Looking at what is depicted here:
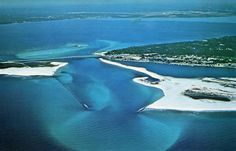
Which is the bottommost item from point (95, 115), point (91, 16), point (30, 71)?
point (95, 115)

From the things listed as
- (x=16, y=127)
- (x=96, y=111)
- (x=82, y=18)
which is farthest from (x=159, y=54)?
(x=82, y=18)

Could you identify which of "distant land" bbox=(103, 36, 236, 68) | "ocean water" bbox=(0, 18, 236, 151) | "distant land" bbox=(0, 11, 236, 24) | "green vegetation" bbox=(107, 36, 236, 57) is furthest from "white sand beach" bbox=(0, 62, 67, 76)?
"distant land" bbox=(0, 11, 236, 24)

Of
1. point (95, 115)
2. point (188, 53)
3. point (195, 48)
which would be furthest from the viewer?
point (195, 48)

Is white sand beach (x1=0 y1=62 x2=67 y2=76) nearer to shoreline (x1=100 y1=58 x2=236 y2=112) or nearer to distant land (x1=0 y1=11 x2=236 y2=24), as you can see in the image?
shoreline (x1=100 y1=58 x2=236 y2=112)

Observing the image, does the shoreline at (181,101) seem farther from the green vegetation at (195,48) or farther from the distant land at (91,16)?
the distant land at (91,16)

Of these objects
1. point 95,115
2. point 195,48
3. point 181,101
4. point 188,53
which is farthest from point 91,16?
point 95,115

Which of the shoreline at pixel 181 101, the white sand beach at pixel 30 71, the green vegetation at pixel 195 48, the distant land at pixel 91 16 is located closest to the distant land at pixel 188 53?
the green vegetation at pixel 195 48

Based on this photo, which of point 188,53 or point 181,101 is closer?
point 181,101

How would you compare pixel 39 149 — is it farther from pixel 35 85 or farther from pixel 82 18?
pixel 82 18

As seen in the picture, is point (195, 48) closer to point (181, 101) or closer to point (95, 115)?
point (181, 101)
